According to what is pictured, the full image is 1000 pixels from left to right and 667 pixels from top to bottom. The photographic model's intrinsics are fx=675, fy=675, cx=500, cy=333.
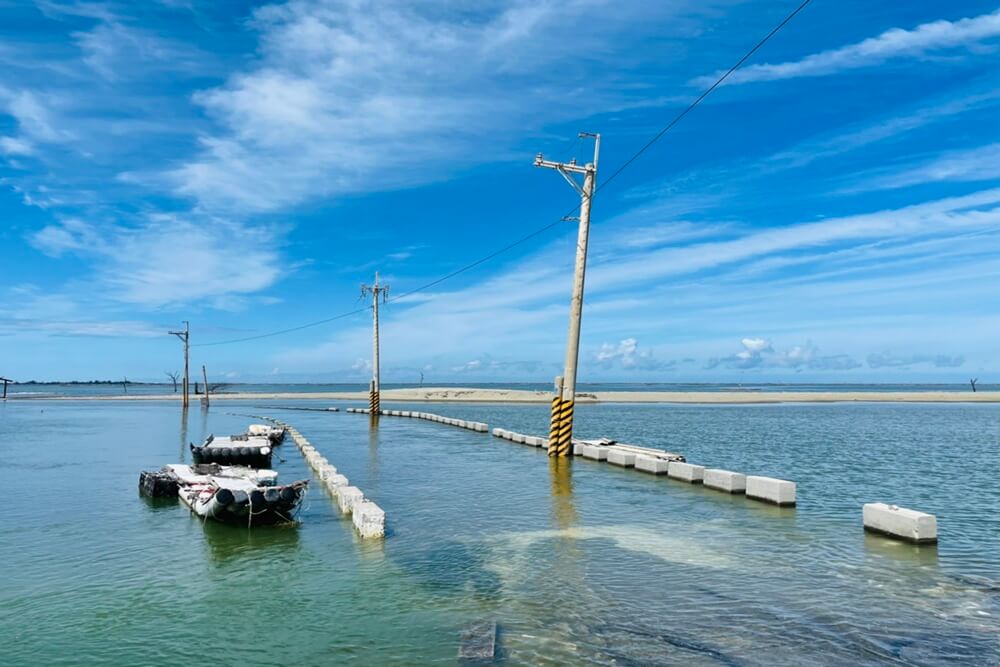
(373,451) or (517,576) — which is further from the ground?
(517,576)

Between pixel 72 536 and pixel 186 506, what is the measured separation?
3.52 meters

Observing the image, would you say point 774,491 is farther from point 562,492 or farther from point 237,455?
point 237,455

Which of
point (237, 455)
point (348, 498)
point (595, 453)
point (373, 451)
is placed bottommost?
point (373, 451)

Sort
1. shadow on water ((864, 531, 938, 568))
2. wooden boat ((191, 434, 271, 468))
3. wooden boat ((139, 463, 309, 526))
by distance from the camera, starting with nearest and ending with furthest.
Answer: shadow on water ((864, 531, 938, 568)), wooden boat ((139, 463, 309, 526)), wooden boat ((191, 434, 271, 468))

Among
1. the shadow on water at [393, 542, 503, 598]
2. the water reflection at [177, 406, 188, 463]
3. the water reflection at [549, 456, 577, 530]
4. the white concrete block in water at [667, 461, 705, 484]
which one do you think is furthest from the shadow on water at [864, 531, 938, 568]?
the water reflection at [177, 406, 188, 463]

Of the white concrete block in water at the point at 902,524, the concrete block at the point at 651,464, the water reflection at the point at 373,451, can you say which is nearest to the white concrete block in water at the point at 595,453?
the concrete block at the point at 651,464

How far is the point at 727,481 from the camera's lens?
19.4 metres

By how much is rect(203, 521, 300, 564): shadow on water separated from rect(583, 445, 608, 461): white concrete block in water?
14.4m

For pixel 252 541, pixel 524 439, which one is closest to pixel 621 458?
pixel 524 439

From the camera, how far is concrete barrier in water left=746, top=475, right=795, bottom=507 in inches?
680

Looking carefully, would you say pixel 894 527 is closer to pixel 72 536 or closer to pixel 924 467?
pixel 924 467

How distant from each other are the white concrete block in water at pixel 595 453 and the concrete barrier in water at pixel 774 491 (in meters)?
8.92

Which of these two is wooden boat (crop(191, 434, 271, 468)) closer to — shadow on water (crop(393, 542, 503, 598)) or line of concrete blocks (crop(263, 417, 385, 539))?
line of concrete blocks (crop(263, 417, 385, 539))

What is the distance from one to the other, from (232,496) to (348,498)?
266cm
